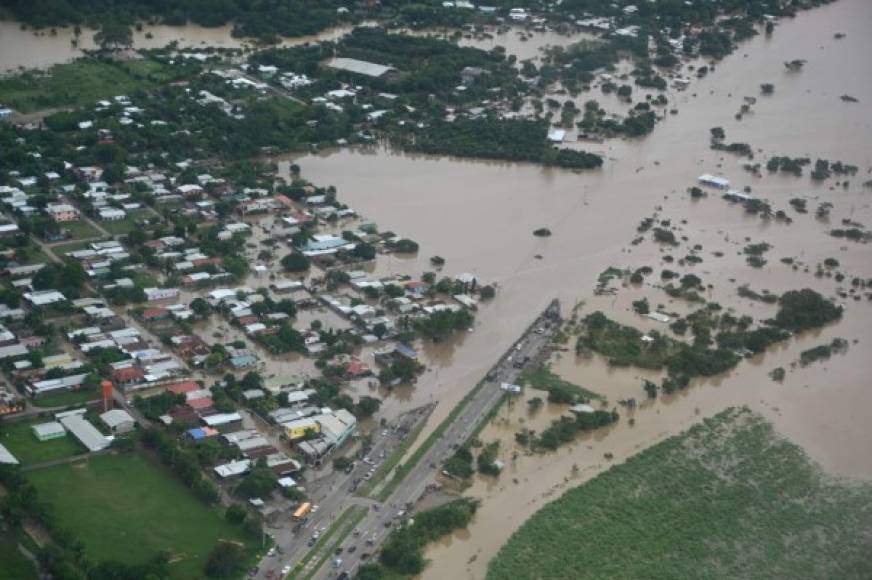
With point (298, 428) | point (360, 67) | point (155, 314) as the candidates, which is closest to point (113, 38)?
point (360, 67)

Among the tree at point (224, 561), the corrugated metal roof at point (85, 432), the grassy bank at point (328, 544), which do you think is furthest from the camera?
the corrugated metal roof at point (85, 432)

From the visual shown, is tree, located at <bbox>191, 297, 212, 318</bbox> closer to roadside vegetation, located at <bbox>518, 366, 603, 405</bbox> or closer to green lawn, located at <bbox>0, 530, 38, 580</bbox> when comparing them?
roadside vegetation, located at <bbox>518, 366, 603, 405</bbox>

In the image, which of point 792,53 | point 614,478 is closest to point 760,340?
point 614,478

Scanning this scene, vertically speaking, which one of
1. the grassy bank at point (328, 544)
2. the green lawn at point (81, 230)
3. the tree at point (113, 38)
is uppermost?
the tree at point (113, 38)

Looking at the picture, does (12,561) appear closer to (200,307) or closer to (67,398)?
(67,398)

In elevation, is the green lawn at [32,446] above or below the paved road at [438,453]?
below

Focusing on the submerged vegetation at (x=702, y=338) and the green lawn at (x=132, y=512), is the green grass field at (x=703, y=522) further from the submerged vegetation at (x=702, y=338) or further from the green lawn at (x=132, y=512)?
the green lawn at (x=132, y=512)

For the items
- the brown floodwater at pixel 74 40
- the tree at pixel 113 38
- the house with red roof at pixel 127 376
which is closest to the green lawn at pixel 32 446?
the house with red roof at pixel 127 376
